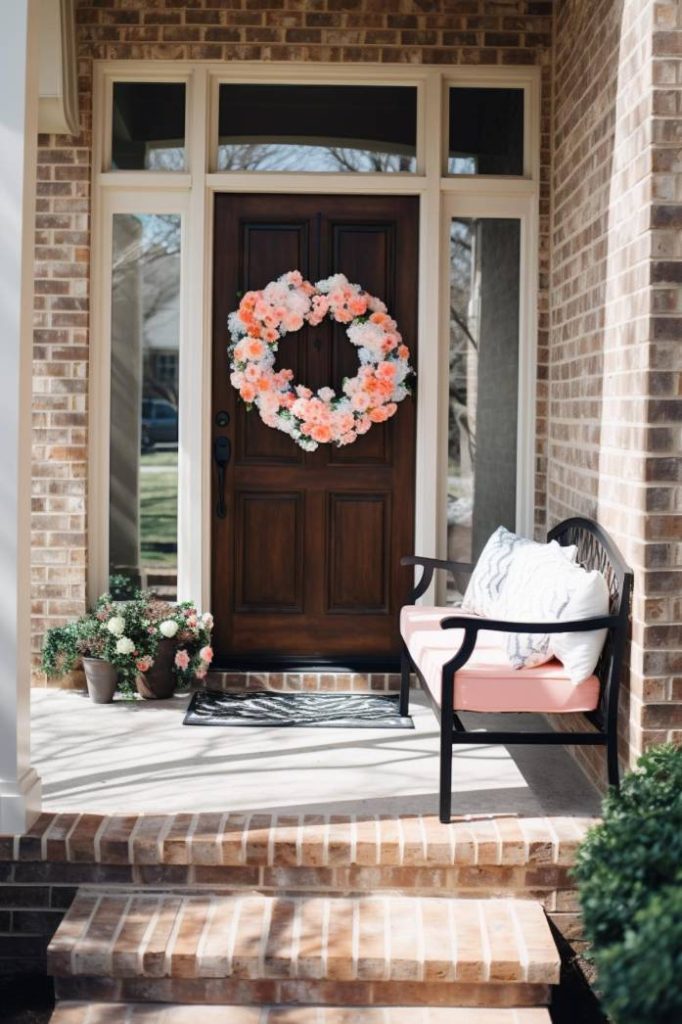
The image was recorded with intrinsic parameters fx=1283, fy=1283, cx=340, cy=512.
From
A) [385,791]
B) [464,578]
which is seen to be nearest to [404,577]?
[464,578]

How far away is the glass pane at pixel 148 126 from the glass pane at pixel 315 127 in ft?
0.67

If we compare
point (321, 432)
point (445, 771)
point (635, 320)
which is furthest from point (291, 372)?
point (445, 771)

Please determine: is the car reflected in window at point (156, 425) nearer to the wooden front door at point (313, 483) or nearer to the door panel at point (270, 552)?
the wooden front door at point (313, 483)

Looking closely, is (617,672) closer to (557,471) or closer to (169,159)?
(557,471)

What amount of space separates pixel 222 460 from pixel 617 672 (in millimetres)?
2447

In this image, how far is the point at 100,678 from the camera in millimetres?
5570

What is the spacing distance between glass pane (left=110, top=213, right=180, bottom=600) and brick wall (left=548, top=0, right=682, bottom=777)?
6.36ft

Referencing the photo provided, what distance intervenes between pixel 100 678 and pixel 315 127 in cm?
267

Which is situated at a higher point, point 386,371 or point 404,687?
point 386,371

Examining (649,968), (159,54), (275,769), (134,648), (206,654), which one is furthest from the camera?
(159,54)

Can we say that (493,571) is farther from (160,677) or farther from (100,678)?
(100,678)

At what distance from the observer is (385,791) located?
4.36 metres

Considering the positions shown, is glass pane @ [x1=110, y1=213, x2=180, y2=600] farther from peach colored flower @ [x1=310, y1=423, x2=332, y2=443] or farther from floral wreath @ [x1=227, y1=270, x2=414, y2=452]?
peach colored flower @ [x1=310, y1=423, x2=332, y2=443]

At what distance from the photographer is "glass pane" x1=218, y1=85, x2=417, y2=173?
5.89 m
